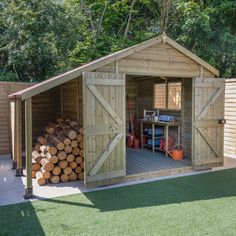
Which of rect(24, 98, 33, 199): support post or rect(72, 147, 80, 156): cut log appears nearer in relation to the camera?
rect(24, 98, 33, 199): support post

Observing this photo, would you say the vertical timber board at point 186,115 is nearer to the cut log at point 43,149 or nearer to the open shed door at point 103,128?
the open shed door at point 103,128

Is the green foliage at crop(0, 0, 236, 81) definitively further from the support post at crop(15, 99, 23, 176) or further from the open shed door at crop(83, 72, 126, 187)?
the open shed door at crop(83, 72, 126, 187)

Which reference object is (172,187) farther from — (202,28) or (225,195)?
(202,28)

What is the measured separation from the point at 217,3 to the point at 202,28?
204 centimetres

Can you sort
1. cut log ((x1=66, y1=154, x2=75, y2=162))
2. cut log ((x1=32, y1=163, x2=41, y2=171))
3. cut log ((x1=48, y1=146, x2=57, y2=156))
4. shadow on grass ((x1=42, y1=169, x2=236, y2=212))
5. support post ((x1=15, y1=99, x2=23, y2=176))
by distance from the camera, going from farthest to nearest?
support post ((x1=15, y1=99, x2=23, y2=176)) → cut log ((x1=32, y1=163, x2=41, y2=171)) → cut log ((x1=66, y1=154, x2=75, y2=162)) → cut log ((x1=48, y1=146, x2=57, y2=156)) → shadow on grass ((x1=42, y1=169, x2=236, y2=212))

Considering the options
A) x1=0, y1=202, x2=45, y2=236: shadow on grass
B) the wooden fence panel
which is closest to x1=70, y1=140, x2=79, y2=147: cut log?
x1=0, y1=202, x2=45, y2=236: shadow on grass

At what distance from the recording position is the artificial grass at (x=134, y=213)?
3.46 metres

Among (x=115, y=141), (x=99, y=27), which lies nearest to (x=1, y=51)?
(x=99, y=27)

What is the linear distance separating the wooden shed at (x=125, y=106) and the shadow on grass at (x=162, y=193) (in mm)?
473

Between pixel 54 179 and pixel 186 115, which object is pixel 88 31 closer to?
pixel 186 115

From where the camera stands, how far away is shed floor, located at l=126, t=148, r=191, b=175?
20.2 ft

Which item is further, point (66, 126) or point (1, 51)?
point (1, 51)

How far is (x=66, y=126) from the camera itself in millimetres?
6316

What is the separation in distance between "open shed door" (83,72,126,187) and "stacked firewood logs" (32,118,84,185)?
0.68m
